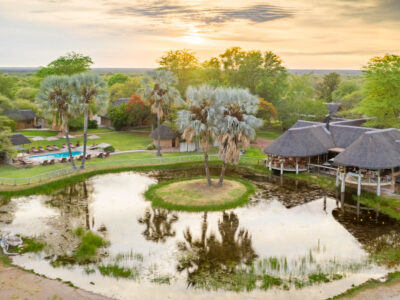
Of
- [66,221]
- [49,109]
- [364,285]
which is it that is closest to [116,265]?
[66,221]

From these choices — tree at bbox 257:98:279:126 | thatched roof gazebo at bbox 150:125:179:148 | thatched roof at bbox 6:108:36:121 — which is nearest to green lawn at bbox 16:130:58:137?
thatched roof at bbox 6:108:36:121

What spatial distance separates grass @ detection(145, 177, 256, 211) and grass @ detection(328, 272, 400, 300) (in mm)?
11912

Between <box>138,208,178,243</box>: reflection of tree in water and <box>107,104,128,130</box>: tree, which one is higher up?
<box>107,104,128,130</box>: tree

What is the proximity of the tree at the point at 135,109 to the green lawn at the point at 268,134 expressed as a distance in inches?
741

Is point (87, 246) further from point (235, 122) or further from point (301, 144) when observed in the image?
point (301, 144)

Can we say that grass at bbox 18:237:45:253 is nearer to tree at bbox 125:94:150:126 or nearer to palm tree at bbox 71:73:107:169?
palm tree at bbox 71:73:107:169

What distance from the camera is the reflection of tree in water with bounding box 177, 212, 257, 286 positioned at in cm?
1794

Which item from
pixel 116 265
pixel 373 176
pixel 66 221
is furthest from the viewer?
pixel 373 176

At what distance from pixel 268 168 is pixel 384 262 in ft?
64.7

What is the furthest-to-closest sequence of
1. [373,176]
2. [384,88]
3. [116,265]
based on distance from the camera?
[384,88]
[373,176]
[116,265]

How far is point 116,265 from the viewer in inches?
735

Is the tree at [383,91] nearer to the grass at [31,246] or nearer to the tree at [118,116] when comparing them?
the tree at [118,116]

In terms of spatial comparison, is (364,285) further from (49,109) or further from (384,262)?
(49,109)

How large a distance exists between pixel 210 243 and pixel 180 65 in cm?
4084
